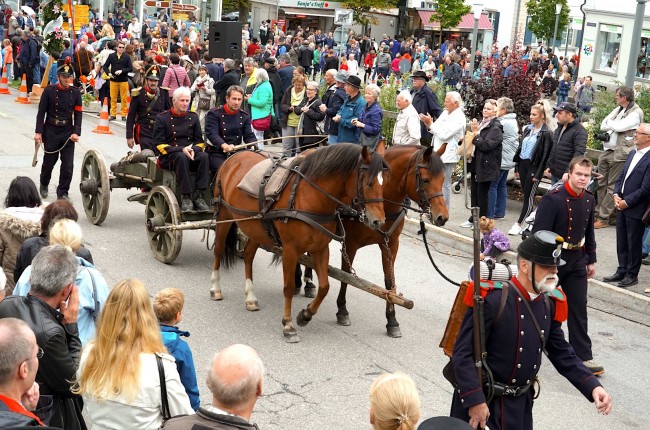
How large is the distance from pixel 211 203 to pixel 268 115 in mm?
5936

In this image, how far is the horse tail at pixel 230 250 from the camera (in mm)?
9953

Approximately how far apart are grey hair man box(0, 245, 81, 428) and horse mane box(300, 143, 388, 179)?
3468 mm

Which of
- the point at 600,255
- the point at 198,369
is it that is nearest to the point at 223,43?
the point at 600,255

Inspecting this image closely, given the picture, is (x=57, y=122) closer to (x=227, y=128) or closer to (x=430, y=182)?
(x=227, y=128)

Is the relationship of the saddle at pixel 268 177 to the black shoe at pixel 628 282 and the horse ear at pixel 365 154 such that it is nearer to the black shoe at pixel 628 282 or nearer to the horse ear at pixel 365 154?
→ the horse ear at pixel 365 154

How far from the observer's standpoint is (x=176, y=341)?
5035 millimetres

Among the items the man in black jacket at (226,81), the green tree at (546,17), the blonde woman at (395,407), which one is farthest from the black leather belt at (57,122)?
the green tree at (546,17)

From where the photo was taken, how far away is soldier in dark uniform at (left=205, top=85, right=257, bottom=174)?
10.5 metres

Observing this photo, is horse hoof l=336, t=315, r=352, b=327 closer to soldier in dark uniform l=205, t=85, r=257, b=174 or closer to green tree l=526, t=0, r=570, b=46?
soldier in dark uniform l=205, t=85, r=257, b=174

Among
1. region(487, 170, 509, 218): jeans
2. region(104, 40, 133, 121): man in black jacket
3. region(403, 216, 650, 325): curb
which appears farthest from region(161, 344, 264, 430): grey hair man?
region(104, 40, 133, 121): man in black jacket

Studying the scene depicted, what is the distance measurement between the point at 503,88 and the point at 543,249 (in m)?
11.6

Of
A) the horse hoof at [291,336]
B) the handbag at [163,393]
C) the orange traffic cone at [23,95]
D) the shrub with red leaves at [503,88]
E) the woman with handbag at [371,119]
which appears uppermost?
the shrub with red leaves at [503,88]

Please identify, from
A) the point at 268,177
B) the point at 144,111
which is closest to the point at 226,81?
the point at 144,111

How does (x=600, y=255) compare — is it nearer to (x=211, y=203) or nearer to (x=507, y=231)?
(x=507, y=231)
